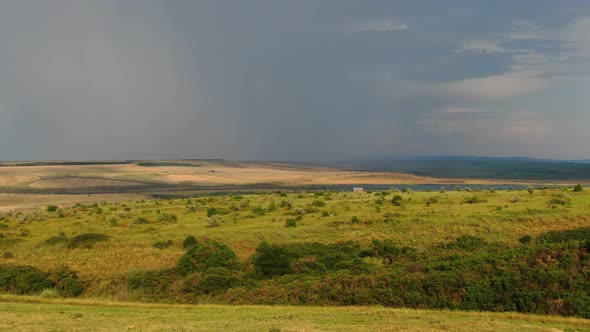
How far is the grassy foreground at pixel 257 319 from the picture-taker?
806 inches

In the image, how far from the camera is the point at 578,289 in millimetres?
27438

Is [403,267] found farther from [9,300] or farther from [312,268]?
[9,300]

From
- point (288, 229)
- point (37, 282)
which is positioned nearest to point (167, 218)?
point (288, 229)

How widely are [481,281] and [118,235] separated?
3842cm

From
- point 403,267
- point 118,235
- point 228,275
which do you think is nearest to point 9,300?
point 228,275

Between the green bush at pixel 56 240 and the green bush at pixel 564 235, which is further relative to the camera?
the green bush at pixel 56 240

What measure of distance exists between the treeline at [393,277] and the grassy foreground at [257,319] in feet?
9.50

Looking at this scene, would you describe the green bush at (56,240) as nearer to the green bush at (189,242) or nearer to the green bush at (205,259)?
the green bush at (189,242)

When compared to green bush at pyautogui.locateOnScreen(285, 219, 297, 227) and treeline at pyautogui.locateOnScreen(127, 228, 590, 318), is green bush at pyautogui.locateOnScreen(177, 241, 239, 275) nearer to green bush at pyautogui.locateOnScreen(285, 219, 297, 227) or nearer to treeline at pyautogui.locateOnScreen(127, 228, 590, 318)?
treeline at pyautogui.locateOnScreen(127, 228, 590, 318)

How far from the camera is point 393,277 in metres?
31.7

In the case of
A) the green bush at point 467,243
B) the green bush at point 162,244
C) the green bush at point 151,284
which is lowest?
the green bush at point 151,284

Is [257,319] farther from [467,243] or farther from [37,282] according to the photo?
[467,243]

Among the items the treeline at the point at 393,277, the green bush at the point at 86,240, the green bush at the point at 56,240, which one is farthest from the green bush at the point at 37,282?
the green bush at the point at 56,240

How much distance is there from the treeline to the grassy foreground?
Result: 290 centimetres
